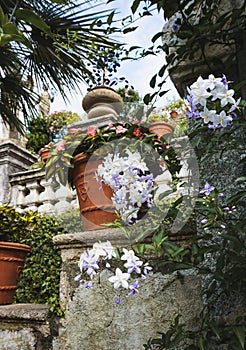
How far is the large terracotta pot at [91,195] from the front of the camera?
4.53 feet

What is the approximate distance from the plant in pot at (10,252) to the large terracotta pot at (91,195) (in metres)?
0.44

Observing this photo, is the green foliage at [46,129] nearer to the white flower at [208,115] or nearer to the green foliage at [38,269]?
the green foliage at [38,269]

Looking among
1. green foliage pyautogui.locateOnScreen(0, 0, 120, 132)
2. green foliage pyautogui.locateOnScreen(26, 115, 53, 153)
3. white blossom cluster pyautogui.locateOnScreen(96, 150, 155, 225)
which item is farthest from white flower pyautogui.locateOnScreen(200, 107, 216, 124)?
green foliage pyautogui.locateOnScreen(26, 115, 53, 153)

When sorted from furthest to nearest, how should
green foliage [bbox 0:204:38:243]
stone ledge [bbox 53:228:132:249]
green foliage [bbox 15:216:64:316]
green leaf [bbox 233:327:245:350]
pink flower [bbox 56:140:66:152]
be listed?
green foliage [bbox 15:216:64:316] → green foliage [bbox 0:204:38:243] → pink flower [bbox 56:140:66:152] → stone ledge [bbox 53:228:132:249] → green leaf [bbox 233:327:245:350]

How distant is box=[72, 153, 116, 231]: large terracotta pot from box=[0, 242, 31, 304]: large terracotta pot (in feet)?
1.42

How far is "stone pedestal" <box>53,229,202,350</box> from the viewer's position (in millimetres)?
1033

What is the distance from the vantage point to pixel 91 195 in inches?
56.3

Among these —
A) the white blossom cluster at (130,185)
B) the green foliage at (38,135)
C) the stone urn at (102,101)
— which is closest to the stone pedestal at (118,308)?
the white blossom cluster at (130,185)

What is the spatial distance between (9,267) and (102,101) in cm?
225

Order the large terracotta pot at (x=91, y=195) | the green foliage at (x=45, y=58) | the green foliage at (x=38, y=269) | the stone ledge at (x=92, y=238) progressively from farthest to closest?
the green foliage at (x=45, y=58) < the green foliage at (x=38, y=269) < the large terracotta pot at (x=91, y=195) < the stone ledge at (x=92, y=238)

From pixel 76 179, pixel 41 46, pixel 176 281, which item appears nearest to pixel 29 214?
pixel 76 179

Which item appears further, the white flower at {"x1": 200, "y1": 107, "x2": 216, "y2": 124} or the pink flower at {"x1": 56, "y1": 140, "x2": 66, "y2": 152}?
the pink flower at {"x1": 56, "y1": 140, "x2": 66, "y2": 152}

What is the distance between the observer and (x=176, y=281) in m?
1.06

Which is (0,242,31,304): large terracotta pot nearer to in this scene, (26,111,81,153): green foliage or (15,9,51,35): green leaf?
(15,9,51,35): green leaf
